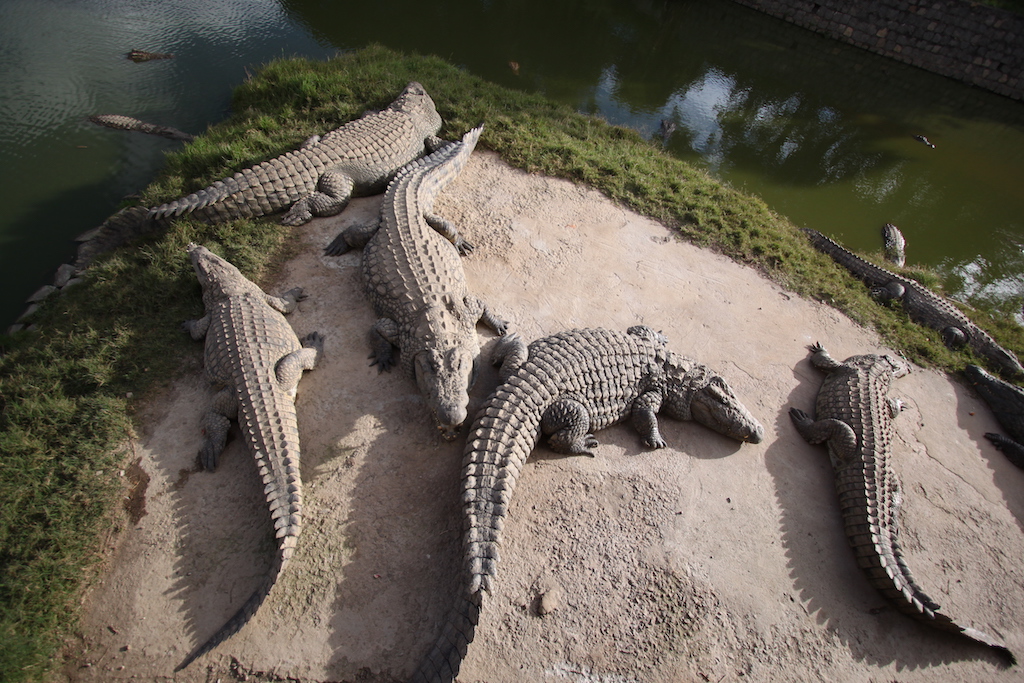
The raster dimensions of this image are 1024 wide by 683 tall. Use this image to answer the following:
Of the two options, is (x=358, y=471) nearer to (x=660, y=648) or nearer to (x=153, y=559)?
(x=153, y=559)

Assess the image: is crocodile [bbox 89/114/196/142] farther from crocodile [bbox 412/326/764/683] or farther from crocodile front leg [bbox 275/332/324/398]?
crocodile [bbox 412/326/764/683]

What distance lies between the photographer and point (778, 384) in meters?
5.40

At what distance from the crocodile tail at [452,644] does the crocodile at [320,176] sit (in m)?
4.78

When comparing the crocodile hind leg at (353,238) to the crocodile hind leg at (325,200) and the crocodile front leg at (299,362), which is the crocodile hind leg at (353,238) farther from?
the crocodile front leg at (299,362)

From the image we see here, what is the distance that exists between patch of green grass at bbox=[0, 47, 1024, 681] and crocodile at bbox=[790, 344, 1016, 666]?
1.41 metres

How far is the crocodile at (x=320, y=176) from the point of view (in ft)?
18.5

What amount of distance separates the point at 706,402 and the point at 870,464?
1.56 m

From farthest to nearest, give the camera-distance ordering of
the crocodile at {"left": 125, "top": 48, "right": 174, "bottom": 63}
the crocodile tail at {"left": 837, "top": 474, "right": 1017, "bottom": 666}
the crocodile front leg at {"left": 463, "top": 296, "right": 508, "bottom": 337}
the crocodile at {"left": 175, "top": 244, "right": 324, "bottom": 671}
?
the crocodile at {"left": 125, "top": 48, "right": 174, "bottom": 63}, the crocodile front leg at {"left": 463, "top": 296, "right": 508, "bottom": 337}, the crocodile tail at {"left": 837, "top": 474, "right": 1017, "bottom": 666}, the crocodile at {"left": 175, "top": 244, "right": 324, "bottom": 671}

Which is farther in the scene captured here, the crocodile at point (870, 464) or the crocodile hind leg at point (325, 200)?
the crocodile hind leg at point (325, 200)

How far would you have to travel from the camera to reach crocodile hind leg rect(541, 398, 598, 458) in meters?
4.20

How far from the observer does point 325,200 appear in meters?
6.10

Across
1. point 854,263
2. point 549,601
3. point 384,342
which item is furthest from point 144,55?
point 854,263

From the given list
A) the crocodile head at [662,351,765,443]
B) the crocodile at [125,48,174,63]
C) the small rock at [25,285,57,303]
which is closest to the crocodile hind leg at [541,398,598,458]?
the crocodile head at [662,351,765,443]

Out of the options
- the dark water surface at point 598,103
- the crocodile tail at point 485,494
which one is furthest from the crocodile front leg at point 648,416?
the dark water surface at point 598,103
